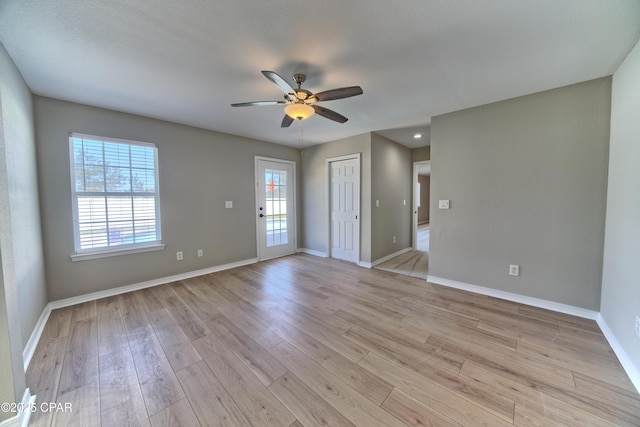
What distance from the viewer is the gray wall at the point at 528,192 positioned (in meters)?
2.34

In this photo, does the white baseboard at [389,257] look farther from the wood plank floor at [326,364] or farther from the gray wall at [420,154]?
the gray wall at [420,154]

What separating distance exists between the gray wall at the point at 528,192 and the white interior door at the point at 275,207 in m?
A: 3.02

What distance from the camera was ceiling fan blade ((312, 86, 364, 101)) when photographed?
193 cm

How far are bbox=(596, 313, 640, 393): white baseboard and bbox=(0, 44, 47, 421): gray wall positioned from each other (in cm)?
387

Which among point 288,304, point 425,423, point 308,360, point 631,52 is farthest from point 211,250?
point 631,52

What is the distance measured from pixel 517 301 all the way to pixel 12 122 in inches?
212

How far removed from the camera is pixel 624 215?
1874mm

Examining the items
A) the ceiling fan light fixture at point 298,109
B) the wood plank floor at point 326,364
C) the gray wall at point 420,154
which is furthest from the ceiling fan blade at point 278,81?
the gray wall at point 420,154

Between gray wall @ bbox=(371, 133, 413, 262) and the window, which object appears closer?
the window

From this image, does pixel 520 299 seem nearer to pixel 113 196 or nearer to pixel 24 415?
pixel 24 415

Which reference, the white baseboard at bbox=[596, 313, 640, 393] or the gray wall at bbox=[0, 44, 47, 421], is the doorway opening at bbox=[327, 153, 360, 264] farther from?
the gray wall at bbox=[0, 44, 47, 421]

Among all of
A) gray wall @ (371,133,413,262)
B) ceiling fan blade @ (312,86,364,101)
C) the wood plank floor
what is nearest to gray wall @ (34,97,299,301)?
the wood plank floor

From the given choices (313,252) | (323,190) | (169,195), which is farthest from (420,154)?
(169,195)

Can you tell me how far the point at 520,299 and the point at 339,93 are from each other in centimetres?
317
